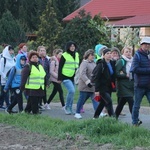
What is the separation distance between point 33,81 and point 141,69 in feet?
9.25

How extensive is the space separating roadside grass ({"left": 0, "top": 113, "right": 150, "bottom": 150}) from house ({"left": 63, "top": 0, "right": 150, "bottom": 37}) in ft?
74.9

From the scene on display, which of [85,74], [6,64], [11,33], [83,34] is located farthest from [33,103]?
[11,33]

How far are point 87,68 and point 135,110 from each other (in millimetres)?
2562

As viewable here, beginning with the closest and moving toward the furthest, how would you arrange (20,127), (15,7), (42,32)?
(20,127)
(42,32)
(15,7)

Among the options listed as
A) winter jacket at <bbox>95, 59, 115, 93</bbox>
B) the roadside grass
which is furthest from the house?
the roadside grass

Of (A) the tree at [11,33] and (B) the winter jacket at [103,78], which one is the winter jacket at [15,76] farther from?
(A) the tree at [11,33]

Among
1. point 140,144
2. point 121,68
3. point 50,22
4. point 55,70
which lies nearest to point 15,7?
point 50,22

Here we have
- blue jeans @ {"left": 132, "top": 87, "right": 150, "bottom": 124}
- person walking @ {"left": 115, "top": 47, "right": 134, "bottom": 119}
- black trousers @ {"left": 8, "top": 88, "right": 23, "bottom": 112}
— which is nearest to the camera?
blue jeans @ {"left": 132, "top": 87, "right": 150, "bottom": 124}

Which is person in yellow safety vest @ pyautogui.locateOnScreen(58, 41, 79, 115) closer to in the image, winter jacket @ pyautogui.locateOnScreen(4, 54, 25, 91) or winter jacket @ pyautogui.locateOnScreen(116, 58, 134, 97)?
winter jacket @ pyautogui.locateOnScreen(4, 54, 25, 91)

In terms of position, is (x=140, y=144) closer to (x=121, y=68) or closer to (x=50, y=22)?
(x=121, y=68)

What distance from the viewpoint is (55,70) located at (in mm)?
14789

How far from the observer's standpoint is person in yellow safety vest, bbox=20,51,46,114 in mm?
11781

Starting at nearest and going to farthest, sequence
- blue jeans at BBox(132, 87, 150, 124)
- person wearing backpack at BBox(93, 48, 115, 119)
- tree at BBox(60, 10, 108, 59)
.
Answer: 1. blue jeans at BBox(132, 87, 150, 124)
2. person wearing backpack at BBox(93, 48, 115, 119)
3. tree at BBox(60, 10, 108, 59)

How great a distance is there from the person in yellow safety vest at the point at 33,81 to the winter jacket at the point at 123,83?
67.8 inches
